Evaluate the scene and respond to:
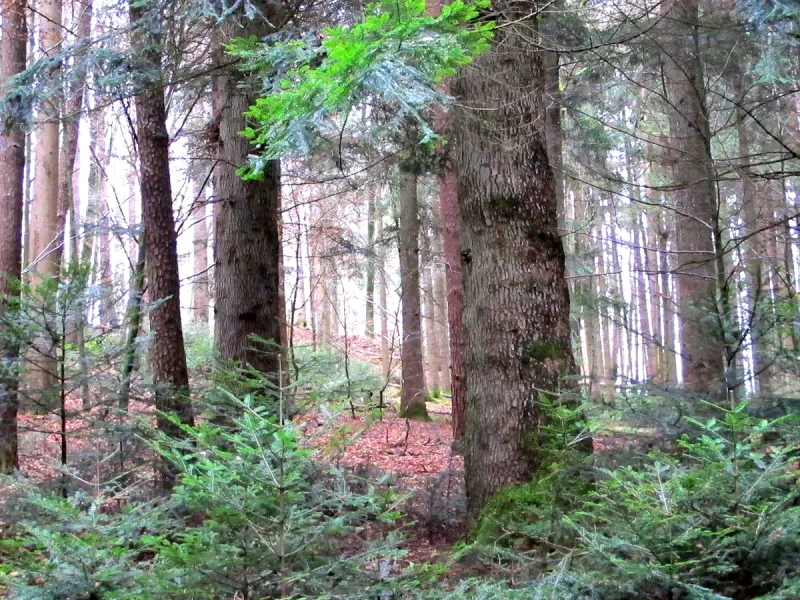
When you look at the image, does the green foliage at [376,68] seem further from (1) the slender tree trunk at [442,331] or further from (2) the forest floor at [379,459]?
(1) the slender tree trunk at [442,331]

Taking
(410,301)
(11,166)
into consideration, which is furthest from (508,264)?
(410,301)

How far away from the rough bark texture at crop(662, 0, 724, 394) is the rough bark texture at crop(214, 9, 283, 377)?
4.58 m

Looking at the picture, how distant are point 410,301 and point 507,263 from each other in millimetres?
8741

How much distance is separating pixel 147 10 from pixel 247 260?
286cm

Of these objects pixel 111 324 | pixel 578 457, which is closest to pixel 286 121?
pixel 578 457

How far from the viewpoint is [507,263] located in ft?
16.6

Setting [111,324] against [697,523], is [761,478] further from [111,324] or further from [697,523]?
[111,324]

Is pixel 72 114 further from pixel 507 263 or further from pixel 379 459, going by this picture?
pixel 379 459

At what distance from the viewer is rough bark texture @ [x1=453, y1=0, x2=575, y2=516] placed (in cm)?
495

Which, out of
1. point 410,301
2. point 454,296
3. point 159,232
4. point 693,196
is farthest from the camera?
point 410,301

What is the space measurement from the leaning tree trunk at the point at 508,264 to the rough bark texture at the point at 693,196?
1279 mm

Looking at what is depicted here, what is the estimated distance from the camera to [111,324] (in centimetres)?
626

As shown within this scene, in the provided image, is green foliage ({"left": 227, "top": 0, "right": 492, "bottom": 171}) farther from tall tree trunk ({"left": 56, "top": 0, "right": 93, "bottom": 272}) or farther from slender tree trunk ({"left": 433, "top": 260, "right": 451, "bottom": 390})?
slender tree trunk ({"left": 433, "top": 260, "right": 451, "bottom": 390})

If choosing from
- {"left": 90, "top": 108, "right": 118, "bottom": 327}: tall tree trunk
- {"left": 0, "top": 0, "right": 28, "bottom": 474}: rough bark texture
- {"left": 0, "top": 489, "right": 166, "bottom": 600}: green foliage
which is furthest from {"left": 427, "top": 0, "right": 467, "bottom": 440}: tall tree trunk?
{"left": 0, "top": 489, "right": 166, "bottom": 600}: green foliage
